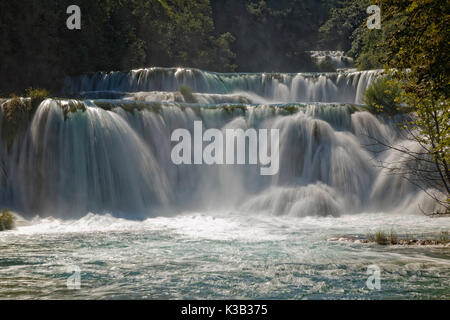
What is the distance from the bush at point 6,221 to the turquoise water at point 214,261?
365 mm

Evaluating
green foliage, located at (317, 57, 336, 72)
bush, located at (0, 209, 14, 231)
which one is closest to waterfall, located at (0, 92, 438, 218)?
bush, located at (0, 209, 14, 231)

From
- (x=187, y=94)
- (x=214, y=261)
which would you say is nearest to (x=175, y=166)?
(x=187, y=94)

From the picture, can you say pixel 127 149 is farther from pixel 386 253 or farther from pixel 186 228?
pixel 386 253

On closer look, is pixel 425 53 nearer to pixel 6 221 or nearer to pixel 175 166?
pixel 6 221

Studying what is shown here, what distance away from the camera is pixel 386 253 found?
13.2 m

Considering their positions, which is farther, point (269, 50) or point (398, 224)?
point (269, 50)

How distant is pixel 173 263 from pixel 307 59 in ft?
187

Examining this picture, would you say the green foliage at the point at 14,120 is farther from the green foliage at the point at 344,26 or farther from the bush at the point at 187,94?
the green foliage at the point at 344,26

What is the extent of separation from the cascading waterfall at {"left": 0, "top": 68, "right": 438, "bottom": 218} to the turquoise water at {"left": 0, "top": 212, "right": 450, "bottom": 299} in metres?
2.05

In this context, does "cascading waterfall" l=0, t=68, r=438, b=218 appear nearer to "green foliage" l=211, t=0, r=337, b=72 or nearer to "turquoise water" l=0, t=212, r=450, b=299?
"turquoise water" l=0, t=212, r=450, b=299

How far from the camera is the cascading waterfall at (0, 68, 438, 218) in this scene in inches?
814

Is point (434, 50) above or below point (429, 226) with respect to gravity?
above

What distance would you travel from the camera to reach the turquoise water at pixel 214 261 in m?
10.1
